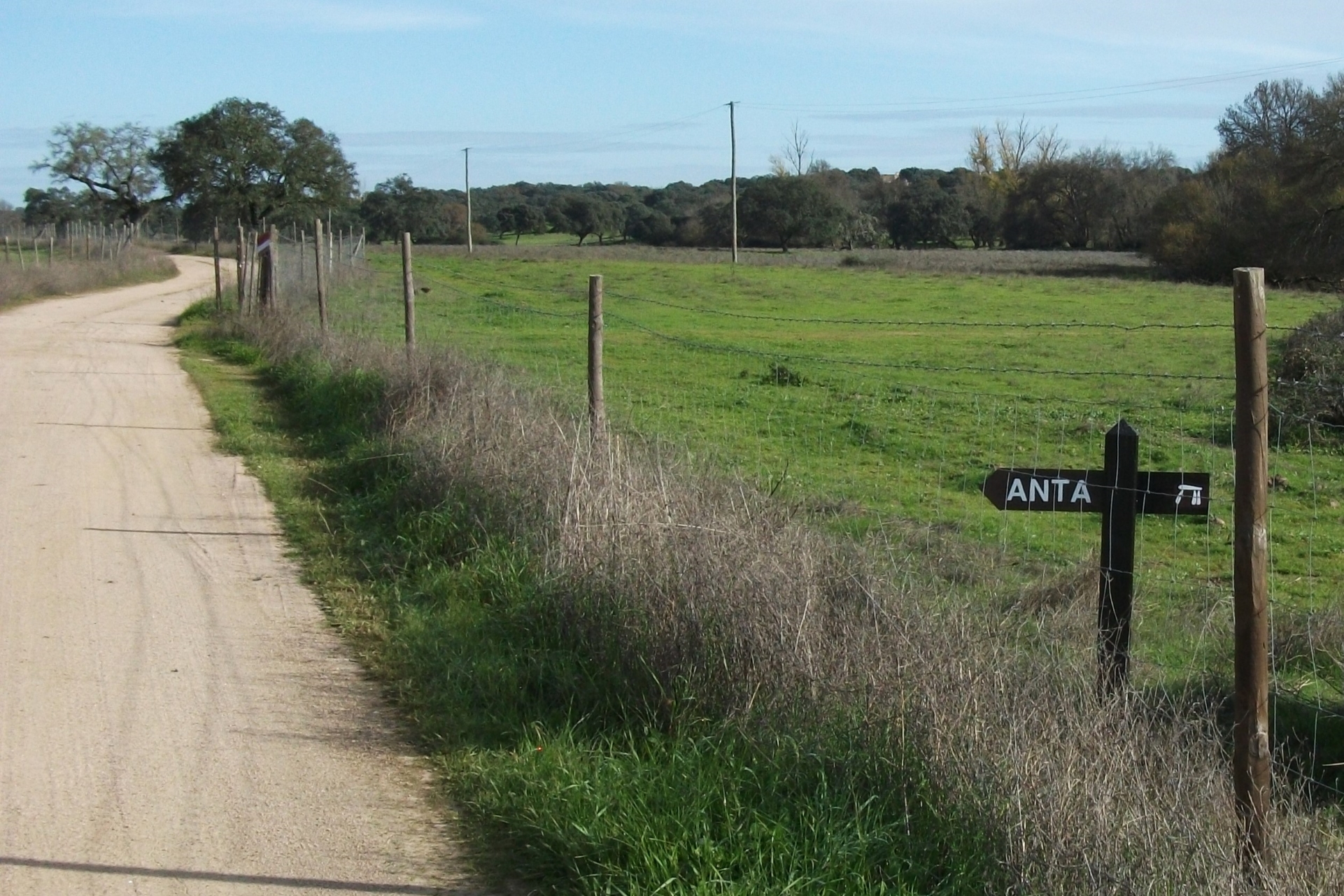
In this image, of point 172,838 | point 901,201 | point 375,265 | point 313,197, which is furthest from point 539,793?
point 901,201

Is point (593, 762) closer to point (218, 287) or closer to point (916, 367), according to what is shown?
point (916, 367)

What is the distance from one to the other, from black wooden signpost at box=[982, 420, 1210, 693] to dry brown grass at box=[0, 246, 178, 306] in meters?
31.2

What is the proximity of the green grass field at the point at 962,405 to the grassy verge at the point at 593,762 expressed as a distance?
5.97 feet

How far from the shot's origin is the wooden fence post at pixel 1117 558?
4.78 metres

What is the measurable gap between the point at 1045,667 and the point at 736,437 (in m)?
8.23

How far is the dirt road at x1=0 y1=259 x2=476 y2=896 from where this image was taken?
4.27 meters

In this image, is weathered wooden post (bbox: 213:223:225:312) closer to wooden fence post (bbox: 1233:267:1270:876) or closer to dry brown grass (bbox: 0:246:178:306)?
dry brown grass (bbox: 0:246:178:306)

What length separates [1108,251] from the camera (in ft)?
232

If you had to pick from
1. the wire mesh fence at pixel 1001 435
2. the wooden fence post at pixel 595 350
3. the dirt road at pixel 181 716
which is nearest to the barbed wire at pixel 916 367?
the wire mesh fence at pixel 1001 435

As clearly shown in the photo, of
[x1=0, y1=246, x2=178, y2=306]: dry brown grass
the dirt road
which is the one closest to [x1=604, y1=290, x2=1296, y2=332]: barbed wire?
the dirt road

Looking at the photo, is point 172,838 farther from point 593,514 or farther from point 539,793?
point 593,514

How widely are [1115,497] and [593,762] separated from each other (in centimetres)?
212

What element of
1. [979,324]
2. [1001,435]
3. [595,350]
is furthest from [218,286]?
[595,350]

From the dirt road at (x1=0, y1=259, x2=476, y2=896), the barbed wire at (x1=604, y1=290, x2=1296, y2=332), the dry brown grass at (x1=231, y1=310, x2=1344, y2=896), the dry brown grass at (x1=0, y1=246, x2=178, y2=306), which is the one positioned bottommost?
the dirt road at (x1=0, y1=259, x2=476, y2=896)
